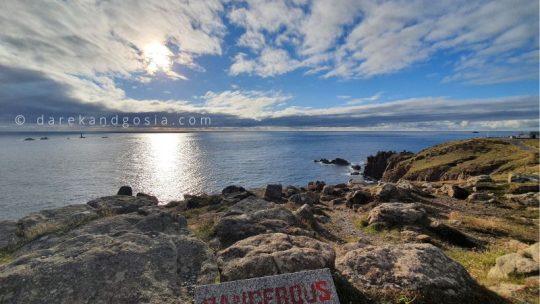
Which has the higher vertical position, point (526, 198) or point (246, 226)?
point (246, 226)

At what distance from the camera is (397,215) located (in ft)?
83.7

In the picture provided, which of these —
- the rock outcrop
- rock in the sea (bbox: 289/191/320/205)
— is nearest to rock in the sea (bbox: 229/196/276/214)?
the rock outcrop

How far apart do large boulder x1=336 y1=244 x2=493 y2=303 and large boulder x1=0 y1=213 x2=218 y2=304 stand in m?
5.75

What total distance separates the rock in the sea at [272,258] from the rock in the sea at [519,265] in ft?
26.7

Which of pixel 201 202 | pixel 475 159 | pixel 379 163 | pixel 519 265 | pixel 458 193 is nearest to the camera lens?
pixel 519 265

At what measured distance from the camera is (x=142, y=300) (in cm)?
965

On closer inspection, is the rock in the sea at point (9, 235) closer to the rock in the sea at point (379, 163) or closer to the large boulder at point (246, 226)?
the large boulder at point (246, 226)

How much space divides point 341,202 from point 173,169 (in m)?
95.8

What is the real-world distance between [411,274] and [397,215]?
16064mm

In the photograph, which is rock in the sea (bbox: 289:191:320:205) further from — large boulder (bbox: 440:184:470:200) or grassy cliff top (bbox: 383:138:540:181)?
grassy cliff top (bbox: 383:138:540:181)

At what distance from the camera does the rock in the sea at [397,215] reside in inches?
984

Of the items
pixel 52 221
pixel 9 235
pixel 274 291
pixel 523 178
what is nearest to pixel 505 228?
pixel 274 291

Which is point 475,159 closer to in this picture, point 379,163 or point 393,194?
point 379,163

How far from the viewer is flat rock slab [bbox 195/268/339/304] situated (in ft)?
27.2
